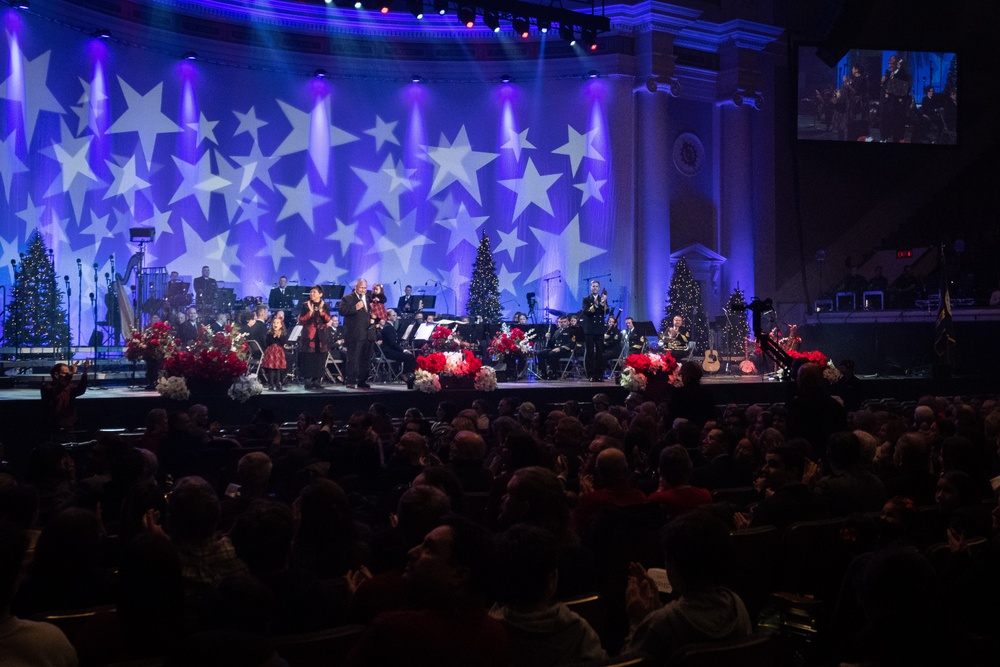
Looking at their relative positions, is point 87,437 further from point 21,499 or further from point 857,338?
point 857,338

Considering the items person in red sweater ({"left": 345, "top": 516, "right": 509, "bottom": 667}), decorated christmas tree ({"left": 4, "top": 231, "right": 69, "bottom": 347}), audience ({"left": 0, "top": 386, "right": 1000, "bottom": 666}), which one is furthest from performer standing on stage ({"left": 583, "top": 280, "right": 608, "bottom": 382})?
person in red sweater ({"left": 345, "top": 516, "right": 509, "bottom": 667})

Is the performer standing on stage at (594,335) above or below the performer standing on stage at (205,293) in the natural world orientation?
below

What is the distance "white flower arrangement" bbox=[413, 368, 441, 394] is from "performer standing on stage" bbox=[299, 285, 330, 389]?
1651mm

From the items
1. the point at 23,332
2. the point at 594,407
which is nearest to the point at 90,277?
the point at 23,332

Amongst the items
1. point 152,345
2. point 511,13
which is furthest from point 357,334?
point 511,13

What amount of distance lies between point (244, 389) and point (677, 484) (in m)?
7.94

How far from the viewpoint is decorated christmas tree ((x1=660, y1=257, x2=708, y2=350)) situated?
1964 centimetres

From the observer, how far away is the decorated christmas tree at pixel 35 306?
14078 mm

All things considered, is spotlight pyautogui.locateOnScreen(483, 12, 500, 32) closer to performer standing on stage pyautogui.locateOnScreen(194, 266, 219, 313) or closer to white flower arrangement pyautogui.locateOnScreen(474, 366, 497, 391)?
white flower arrangement pyautogui.locateOnScreen(474, 366, 497, 391)

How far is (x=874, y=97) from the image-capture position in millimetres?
22125

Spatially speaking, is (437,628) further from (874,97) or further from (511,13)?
(874,97)

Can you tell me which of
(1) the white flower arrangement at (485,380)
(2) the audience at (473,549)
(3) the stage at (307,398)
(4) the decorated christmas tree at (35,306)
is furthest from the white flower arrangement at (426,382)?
(4) the decorated christmas tree at (35,306)

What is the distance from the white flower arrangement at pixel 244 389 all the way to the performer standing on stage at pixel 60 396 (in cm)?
206

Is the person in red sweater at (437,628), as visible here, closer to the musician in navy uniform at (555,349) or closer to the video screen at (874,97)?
the musician in navy uniform at (555,349)
